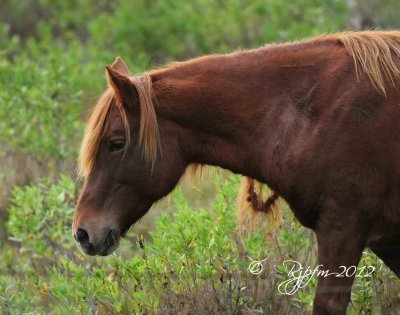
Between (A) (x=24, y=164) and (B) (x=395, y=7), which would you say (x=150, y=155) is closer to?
(A) (x=24, y=164)

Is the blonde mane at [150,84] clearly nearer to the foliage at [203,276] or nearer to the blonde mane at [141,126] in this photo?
the blonde mane at [141,126]

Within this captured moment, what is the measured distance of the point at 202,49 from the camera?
480 inches

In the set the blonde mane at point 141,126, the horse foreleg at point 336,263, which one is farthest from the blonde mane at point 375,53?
the blonde mane at point 141,126

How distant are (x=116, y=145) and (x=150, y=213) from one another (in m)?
3.23

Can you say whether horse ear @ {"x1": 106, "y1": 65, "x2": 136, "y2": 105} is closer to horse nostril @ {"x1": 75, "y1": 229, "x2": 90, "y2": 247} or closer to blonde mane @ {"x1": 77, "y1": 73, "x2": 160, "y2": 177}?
blonde mane @ {"x1": 77, "y1": 73, "x2": 160, "y2": 177}

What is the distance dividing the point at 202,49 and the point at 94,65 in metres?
2.14

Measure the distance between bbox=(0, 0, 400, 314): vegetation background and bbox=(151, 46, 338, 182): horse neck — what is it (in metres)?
0.72

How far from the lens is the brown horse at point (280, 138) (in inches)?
161

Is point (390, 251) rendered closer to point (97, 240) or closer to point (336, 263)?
point (336, 263)

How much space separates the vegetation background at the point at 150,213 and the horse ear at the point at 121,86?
3.13 ft

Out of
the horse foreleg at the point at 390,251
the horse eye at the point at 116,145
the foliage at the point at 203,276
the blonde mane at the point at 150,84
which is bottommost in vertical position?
the foliage at the point at 203,276

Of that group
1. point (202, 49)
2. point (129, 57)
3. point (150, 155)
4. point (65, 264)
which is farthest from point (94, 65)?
point (150, 155)

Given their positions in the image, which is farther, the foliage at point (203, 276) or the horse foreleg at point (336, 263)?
the foliage at point (203, 276)

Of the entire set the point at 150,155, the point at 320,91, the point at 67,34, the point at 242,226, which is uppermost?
the point at 320,91
